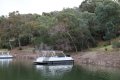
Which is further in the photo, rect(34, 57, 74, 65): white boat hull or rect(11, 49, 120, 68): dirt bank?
rect(34, 57, 74, 65): white boat hull

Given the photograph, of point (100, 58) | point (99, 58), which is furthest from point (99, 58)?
point (100, 58)

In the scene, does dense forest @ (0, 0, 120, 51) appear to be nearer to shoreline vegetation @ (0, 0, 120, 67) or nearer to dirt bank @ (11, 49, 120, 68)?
shoreline vegetation @ (0, 0, 120, 67)

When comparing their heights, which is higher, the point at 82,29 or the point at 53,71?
the point at 82,29

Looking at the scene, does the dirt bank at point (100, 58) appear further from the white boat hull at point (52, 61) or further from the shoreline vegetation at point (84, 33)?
the white boat hull at point (52, 61)

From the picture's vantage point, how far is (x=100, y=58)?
213 ft

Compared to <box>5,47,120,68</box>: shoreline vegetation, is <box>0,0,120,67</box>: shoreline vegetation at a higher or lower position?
higher

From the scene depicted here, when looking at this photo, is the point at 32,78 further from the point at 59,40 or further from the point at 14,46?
the point at 14,46

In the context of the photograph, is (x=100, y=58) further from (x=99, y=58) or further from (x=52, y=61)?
(x=52, y=61)

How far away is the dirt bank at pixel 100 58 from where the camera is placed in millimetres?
61312

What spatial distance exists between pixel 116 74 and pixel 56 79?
402 inches

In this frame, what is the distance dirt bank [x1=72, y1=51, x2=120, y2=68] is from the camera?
6131cm

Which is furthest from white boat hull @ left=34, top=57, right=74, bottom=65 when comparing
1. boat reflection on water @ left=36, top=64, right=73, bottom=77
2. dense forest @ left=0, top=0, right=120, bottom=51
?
boat reflection on water @ left=36, top=64, right=73, bottom=77

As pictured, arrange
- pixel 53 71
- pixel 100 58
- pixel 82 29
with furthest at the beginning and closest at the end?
pixel 82 29 < pixel 100 58 < pixel 53 71

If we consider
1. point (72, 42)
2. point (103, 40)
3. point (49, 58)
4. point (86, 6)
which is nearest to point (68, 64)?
point (49, 58)
